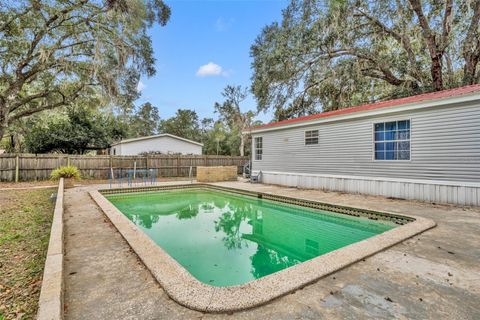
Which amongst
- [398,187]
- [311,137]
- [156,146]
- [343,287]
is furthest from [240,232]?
[156,146]

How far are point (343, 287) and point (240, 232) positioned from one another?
11.5ft

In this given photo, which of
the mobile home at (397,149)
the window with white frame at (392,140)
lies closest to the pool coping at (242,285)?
the mobile home at (397,149)

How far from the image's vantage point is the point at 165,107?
39.9 meters

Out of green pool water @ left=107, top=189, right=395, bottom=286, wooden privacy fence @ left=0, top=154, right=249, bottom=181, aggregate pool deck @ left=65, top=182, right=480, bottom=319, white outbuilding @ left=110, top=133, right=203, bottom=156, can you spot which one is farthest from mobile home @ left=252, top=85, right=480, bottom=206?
white outbuilding @ left=110, top=133, right=203, bottom=156

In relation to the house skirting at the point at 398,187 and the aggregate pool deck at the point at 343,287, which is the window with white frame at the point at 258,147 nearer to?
the house skirting at the point at 398,187

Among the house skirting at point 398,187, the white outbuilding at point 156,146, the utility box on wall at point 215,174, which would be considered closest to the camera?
the house skirting at point 398,187

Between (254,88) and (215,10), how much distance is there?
5.29 meters

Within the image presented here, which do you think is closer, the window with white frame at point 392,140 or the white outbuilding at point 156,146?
the window with white frame at point 392,140

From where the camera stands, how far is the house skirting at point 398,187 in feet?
19.8

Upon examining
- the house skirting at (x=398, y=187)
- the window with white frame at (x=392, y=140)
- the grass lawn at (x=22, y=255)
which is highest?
the window with white frame at (x=392, y=140)

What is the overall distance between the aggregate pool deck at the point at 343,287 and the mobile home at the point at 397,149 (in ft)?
10.2

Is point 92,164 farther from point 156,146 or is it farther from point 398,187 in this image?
point 398,187

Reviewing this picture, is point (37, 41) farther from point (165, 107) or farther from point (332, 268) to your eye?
point (165, 107)

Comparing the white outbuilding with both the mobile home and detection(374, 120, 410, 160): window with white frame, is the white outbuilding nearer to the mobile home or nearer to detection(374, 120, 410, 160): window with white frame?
the mobile home
